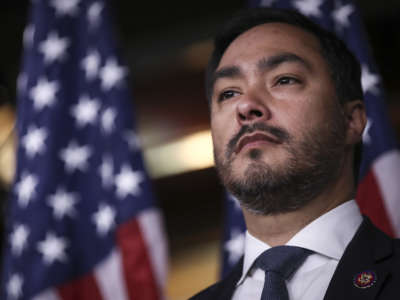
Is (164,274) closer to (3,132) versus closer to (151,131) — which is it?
(151,131)

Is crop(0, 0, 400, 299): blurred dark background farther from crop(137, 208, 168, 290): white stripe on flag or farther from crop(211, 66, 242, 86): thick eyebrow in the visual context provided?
crop(211, 66, 242, 86): thick eyebrow

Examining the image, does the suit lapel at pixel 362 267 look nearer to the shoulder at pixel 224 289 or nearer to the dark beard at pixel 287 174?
the dark beard at pixel 287 174

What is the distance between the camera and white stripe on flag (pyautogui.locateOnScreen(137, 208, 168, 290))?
1.69 m

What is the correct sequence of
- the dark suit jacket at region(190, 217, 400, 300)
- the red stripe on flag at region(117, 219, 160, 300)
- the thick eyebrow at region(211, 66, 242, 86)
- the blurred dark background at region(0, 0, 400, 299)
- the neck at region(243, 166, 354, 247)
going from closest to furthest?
1. the dark suit jacket at region(190, 217, 400, 300)
2. the neck at region(243, 166, 354, 247)
3. the thick eyebrow at region(211, 66, 242, 86)
4. the red stripe on flag at region(117, 219, 160, 300)
5. the blurred dark background at region(0, 0, 400, 299)

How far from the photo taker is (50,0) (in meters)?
2.14

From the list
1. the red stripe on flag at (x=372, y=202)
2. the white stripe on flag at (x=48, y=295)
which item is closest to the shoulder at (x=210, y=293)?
the red stripe on flag at (x=372, y=202)

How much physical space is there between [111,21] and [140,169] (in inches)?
24.2

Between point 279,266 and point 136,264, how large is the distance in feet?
2.53

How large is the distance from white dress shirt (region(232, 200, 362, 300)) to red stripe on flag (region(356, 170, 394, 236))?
0.43 m

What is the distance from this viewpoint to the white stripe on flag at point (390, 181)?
151cm

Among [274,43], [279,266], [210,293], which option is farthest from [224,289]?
[274,43]

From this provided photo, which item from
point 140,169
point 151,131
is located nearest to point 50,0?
point 140,169

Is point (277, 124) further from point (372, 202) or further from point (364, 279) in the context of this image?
point (372, 202)

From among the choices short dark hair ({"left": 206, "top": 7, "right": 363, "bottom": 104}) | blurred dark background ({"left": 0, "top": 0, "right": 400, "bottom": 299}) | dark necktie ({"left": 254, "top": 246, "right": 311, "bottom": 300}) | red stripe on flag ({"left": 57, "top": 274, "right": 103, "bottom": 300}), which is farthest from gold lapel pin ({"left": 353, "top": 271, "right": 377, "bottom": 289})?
blurred dark background ({"left": 0, "top": 0, "right": 400, "bottom": 299})
